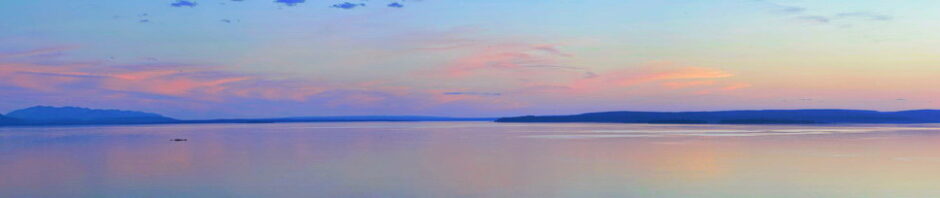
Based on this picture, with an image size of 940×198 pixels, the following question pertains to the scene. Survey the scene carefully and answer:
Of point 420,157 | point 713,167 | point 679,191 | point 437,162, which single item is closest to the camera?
point 679,191

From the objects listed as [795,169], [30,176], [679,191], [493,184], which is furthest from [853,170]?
[30,176]

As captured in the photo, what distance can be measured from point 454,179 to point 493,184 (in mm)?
1229

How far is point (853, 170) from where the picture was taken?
16.5 meters

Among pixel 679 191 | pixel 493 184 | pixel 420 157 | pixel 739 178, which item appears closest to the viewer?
pixel 679 191

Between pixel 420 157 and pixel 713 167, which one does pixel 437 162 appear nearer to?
pixel 420 157

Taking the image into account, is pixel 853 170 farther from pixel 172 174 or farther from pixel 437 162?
pixel 172 174

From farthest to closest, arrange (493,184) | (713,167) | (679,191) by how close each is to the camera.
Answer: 1. (713,167)
2. (493,184)
3. (679,191)

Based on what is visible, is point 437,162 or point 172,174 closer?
point 172,174

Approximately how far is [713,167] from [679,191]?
16.0 ft

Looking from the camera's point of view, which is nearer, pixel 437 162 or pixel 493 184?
pixel 493 184

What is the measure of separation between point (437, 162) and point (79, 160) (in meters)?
8.22

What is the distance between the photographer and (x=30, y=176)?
1587 cm

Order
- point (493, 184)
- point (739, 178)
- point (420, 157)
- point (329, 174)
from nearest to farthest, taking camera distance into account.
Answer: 1. point (493, 184)
2. point (739, 178)
3. point (329, 174)
4. point (420, 157)

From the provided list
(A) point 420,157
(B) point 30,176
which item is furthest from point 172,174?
(A) point 420,157
